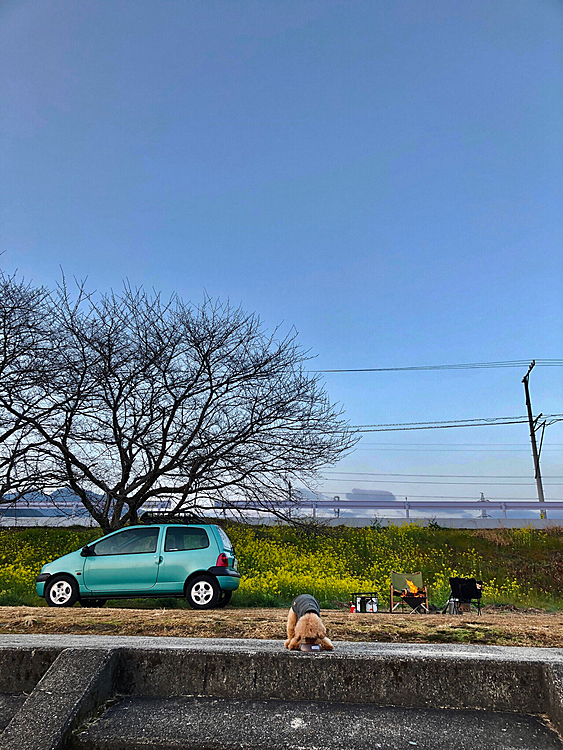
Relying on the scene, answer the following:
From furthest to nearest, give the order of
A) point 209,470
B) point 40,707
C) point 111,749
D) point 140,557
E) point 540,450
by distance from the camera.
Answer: point 540,450
point 209,470
point 140,557
point 40,707
point 111,749

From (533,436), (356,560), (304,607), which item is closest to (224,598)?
(304,607)

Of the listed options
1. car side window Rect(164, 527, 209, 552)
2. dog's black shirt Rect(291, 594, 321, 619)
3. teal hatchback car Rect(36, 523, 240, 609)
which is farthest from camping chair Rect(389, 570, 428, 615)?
dog's black shirt Rect(291, 594, 321, 619)

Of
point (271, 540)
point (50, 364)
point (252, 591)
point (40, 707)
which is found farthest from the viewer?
point (271, 540)

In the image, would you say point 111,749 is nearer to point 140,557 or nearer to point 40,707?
point 40,707

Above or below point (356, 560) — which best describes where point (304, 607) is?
below

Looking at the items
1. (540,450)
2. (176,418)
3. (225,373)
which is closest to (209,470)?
(176,418)

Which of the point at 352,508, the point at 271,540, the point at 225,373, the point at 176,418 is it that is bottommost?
the point at 271,540

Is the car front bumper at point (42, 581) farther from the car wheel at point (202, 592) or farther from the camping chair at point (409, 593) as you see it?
the camping chair at point (409, 593)

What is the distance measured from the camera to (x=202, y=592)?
34.4ft

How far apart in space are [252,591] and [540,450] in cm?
2509

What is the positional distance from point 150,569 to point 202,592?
116 centimetres

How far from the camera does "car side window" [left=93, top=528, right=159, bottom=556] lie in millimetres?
10883

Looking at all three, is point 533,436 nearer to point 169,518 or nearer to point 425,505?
point 425,505

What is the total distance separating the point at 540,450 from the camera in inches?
1246
